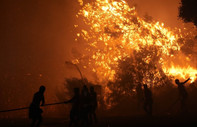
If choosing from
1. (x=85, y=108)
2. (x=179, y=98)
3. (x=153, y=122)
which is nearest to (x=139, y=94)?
(x=179, y=98)

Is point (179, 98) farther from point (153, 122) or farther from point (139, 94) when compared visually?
point (139, 94)

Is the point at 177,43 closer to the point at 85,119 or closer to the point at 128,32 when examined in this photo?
the point at 128,32

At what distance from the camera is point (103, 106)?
34688 millimetres

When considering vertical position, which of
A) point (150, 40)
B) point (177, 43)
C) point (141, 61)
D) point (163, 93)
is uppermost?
point (177, 43)

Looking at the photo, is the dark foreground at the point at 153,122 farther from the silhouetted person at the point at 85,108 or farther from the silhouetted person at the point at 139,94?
the silhouetted person at the point at 139,94

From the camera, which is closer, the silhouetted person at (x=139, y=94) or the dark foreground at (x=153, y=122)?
the dark foreground at (x=153, y=122)

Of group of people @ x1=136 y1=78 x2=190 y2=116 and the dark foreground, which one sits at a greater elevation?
group of people @ x1=136 y1=78 x2=190 y2=116

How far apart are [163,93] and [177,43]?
26256 mm

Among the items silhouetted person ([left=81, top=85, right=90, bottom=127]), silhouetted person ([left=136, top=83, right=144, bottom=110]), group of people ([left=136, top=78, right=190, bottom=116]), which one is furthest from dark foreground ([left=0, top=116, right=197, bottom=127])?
silhouetted person ([left=136, top=83, right=144, bottom=110])

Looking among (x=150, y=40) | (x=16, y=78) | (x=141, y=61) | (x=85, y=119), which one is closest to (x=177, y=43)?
(x=150, y=40)

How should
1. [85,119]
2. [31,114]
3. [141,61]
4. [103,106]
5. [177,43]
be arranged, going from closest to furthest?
[31,114]
[85,119]
[141,61]
[103,106]
[177,43]

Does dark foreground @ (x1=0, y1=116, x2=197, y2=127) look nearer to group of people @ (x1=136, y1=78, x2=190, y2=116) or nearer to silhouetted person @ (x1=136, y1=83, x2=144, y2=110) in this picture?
group of people @ (x1=136, y1=78, x2=190, y2=116)

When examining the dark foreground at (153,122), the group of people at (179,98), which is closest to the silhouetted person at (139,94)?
the group of people at (179,98)

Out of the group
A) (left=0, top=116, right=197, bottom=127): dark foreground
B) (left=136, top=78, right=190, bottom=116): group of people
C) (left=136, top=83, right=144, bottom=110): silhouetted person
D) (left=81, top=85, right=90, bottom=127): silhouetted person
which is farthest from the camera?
(left=136, top=83, right=144, bottom=110): silhouetted person
